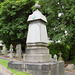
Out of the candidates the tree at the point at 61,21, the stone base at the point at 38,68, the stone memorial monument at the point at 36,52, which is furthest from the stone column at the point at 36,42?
the tree at the point at 61,21

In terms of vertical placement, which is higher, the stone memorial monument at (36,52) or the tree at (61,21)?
the tree at (61,21)

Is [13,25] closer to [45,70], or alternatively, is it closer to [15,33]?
[15,33]

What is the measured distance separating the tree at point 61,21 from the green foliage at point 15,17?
9.44ft

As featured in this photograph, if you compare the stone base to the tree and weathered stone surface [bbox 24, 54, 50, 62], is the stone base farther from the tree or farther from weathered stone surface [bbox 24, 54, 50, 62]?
the tree

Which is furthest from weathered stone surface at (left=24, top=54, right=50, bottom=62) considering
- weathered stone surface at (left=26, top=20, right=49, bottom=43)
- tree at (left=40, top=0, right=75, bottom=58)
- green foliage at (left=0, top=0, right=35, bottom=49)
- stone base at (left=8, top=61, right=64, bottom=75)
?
green foliage at (left=0, top=0, right=35, bottom=49)

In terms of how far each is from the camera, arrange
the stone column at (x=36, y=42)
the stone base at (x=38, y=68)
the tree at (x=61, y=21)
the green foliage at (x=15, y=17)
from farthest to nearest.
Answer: the green foliage at (x=15, y=17) → the tree at (x=61, y=21) → the stone column at (x=36, y=42) → the stone base at (x=38, y=68)

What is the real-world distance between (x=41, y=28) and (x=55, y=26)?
20.6 ft

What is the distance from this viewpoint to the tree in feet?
39.1

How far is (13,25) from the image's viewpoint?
15133 mm

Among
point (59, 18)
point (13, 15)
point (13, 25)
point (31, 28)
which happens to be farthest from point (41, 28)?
point (13, 15)

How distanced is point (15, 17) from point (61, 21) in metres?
7.02

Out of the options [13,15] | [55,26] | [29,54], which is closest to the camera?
[29,54]

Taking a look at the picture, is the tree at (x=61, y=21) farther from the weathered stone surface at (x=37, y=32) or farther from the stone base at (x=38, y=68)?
the stone base at (x=38, y=68)

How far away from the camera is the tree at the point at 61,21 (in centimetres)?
1191
